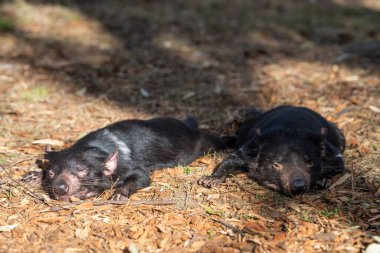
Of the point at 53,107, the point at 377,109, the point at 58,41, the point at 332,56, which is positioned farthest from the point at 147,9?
the point at 377,109

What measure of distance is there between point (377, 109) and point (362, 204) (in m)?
2.17

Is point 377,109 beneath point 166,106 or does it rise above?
above

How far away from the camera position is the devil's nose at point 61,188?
3.70 meters

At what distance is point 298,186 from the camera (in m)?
3.70

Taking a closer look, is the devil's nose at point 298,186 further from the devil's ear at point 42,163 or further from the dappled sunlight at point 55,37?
the dappled sunlight at point 55,37

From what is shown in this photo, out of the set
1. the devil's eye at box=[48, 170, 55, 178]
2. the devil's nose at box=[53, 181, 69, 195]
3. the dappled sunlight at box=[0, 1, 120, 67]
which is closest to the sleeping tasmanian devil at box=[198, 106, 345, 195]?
the devil's nose at box=[53, 181, 69, 195]

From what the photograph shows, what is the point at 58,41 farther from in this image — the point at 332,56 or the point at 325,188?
the point at 325,188

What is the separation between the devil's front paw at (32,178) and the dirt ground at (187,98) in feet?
0.26

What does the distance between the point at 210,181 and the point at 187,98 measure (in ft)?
8.43

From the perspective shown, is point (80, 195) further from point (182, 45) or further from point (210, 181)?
point (182, 45)

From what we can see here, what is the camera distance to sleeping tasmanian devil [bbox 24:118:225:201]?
383 centimetres

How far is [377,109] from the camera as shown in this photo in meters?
5.44

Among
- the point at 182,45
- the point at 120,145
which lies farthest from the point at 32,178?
the point at 182,45

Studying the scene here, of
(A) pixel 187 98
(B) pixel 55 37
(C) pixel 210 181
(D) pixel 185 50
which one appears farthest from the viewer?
(B) pixel 55 37
